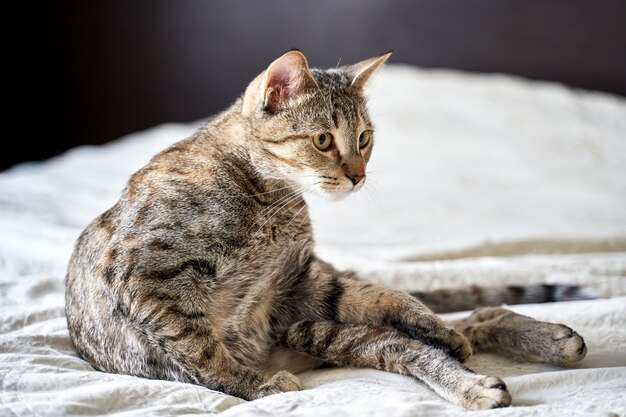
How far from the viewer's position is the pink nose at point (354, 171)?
58.8 inches

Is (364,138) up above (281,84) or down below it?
below

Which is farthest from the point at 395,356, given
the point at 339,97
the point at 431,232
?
the point at 431,232

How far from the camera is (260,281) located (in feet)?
4.64

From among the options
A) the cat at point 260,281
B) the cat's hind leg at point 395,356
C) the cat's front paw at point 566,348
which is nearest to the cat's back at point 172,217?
the cat at point 260,281

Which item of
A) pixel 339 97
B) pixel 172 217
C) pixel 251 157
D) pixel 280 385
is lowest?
pixel 280 385

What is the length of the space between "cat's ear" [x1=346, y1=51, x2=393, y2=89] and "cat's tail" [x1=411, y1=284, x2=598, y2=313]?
1.84 ft

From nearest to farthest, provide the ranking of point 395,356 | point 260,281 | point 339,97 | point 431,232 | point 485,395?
point 485,395
point 395,356
point 260,281
point 339,97
point 431,232

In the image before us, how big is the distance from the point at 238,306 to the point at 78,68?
3.65 meters

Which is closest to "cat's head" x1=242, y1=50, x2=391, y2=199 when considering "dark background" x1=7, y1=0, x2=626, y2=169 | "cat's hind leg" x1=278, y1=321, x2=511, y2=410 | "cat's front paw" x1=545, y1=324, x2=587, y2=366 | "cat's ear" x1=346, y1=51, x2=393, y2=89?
"cat's ear" x1=346, y1=51, x2=393, y2=89

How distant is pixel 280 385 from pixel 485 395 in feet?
1.16

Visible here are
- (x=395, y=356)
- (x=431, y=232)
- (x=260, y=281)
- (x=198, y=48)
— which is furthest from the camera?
(x=198, y=48)

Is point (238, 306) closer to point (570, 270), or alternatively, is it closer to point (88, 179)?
point (570, 270)

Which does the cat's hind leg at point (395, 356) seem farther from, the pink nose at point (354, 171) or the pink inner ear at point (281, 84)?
the pink inner ear at point (281, 84)

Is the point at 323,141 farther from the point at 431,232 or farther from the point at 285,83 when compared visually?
the point at 431,232
